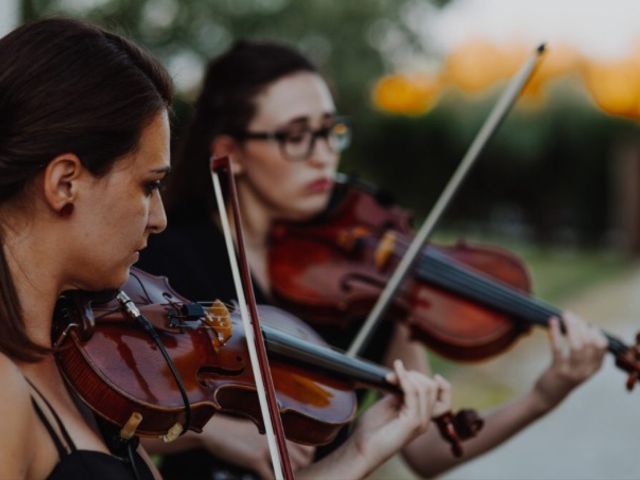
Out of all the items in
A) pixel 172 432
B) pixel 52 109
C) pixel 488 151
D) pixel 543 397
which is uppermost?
pixel 52 109

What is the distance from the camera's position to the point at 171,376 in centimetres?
145

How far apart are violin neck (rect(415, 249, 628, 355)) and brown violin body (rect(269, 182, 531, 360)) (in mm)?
11

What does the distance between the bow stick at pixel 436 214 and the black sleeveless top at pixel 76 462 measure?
940 millimetres

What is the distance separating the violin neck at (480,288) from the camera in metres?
2.33

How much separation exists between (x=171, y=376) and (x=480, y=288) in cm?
112

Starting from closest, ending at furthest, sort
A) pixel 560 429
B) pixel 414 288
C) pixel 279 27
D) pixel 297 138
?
pixel 297 138 < pixel 414 288 < pixel 560 429 < pixel 279 27

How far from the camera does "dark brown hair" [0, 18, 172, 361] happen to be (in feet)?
4.20

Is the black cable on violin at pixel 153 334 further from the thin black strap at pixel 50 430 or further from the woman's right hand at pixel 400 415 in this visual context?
the woman's right hand at pixel 400 415

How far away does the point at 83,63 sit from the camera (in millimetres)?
1310

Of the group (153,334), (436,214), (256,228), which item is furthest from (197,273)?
(153,334)

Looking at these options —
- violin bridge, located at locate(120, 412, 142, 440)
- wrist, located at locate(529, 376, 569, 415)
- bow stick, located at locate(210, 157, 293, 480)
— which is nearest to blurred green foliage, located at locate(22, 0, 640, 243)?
wrist, located at locate(529, 376, 569, 415)

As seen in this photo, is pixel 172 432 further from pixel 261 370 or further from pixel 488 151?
pixel 488 151

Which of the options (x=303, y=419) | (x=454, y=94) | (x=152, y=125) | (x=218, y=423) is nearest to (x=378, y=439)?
(x=303, y=419)

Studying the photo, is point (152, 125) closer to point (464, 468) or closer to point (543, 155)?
point (464, 468)
